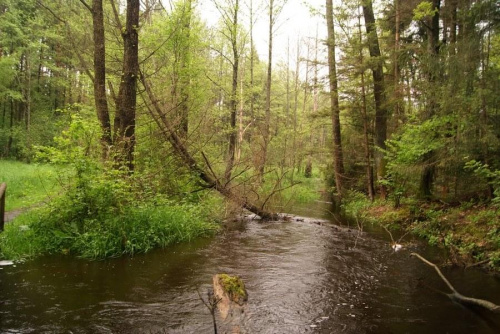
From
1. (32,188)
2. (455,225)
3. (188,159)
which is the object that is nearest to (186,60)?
(188,159)

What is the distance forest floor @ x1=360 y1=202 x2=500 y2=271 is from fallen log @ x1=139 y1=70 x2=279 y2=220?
15.5 feet

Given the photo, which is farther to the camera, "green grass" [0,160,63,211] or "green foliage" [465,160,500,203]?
"green foliage" [465,160,500,203]

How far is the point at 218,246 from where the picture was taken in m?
8.94

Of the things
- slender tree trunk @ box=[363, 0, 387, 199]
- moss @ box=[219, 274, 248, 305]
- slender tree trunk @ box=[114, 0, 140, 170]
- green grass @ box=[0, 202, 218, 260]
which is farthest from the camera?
slender tree trunk @ box=[363, 0, 387, 199]

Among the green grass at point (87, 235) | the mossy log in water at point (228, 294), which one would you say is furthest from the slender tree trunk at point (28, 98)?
the mossy log in water at point (228, 294)

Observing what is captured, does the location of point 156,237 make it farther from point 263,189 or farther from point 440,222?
point 440,222

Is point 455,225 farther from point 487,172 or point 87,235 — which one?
point 87,235

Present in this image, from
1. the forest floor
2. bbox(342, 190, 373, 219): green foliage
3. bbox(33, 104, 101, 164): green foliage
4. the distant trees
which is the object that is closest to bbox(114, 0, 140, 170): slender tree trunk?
the distant trees

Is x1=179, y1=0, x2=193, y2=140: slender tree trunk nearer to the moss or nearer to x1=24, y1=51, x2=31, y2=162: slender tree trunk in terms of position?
the moss

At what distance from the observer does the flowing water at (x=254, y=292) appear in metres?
4.77

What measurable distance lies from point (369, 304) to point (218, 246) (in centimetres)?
433

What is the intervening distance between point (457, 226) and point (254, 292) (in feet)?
22.0

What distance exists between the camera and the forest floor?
768 centimetres

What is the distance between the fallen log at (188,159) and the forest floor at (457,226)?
473cm
